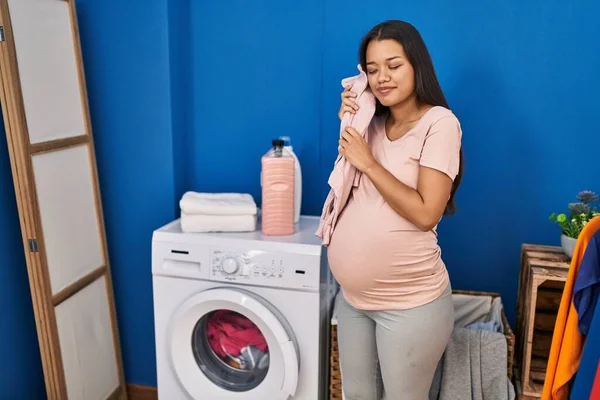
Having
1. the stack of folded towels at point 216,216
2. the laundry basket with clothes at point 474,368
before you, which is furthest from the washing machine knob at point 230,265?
the laundry basket with clothes at point 474,368

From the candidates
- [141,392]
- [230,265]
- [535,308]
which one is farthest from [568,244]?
[141,392]

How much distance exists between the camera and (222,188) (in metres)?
2.33

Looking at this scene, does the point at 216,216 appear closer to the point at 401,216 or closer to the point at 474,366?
the point at 401,216

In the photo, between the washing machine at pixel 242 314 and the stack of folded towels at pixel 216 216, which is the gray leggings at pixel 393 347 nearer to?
the washing machine at pixel 242 314

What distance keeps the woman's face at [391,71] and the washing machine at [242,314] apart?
57 cm

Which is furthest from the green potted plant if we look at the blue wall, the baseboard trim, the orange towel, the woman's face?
the baseboard trim

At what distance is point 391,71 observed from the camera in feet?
4.79

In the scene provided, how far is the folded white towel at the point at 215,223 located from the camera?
1.96 m

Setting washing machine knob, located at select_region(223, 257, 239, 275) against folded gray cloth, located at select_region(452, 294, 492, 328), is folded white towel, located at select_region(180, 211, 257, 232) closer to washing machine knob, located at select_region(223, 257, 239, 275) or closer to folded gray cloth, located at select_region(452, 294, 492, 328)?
washing machine knob, located at select_region(223, 257, 239, 275)

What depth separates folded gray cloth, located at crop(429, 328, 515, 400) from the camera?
1.80 m

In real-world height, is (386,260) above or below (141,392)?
above

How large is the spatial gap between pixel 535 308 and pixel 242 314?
977 millimetres

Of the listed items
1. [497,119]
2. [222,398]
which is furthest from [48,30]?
[497,119]

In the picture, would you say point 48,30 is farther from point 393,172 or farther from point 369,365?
point 369,365
